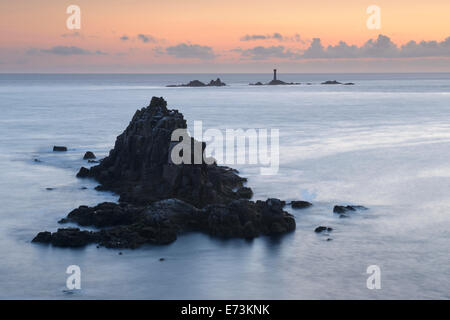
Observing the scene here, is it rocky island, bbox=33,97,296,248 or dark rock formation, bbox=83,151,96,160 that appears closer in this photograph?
rocky island, bbox=33,97,296,248

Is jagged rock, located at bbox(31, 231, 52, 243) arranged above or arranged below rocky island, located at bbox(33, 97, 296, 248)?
below

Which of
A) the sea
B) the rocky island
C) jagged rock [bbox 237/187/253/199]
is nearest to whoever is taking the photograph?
the sea

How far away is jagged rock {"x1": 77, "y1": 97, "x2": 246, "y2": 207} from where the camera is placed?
4028 centimetres

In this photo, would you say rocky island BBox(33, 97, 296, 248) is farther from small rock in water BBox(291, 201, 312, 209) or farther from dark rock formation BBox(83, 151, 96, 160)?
dark rock formation BBox(83, 151, 96, 160)

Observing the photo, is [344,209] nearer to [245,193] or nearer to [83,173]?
[245,193]

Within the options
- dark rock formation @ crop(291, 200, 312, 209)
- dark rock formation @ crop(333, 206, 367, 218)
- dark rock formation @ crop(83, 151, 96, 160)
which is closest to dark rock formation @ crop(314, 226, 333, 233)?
dark rock formation @ crop(333, 206, 367, 218)

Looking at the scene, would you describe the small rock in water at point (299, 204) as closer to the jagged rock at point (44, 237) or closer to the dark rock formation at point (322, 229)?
the dark rock formation at point (322, 229)

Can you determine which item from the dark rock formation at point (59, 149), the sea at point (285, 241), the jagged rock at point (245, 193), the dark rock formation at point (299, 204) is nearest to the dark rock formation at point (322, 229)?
the sea at point (285, 241)

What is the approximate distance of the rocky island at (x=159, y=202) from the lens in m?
33.7

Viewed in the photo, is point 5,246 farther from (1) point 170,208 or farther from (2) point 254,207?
(2) point 254,207

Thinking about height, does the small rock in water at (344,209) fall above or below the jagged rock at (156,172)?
below

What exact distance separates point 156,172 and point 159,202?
845 cm
